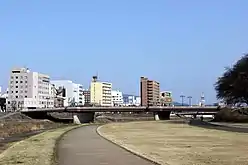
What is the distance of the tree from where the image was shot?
317 feet

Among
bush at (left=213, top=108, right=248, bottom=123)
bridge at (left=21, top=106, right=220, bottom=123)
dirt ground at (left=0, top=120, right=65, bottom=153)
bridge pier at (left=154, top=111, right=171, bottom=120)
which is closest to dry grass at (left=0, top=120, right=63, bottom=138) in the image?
dirt ground at (left=0, top=120, right=65, bottom=153)

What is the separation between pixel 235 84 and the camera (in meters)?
97.8

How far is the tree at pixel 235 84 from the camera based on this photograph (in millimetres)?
96562

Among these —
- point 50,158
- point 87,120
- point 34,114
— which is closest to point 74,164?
point 50,158

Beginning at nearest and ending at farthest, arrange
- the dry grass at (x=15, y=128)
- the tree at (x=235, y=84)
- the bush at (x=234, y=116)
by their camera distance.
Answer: the dry grass at (x=15, y=128), the bush at (x=234, y=116), the tree at (x=235, y=84)

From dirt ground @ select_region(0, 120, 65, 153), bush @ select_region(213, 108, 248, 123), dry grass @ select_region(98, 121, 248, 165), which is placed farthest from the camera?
bush @ select_region(213, 108, 248, 123)

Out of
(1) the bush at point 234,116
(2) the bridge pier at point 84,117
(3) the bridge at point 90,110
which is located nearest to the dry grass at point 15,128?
(1) the bush at point 234,116

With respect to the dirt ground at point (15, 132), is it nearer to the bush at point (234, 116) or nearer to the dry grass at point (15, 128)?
the dry grass at point (15, 128)

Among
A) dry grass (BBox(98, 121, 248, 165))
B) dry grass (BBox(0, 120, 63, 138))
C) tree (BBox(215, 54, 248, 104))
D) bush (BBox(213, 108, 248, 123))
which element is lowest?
dry grass (BBox(0, 120, 63, 138))

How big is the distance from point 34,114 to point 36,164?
138 metres

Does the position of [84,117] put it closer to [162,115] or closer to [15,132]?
[162,115]

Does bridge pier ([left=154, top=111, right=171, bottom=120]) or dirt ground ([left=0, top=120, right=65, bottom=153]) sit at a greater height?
bridge pier ([left=154, top=111, right=171, bottom=120])

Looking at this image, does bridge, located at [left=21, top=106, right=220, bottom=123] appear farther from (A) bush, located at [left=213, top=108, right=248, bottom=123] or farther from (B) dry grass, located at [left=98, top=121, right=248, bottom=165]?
(B) dry grass, located at [left=98, top=121, right=248, bottom=165]

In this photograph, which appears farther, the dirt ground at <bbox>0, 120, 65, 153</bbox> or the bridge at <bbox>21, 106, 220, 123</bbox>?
the bridge at <bbox>21, 106, 220, 123</bbox>
